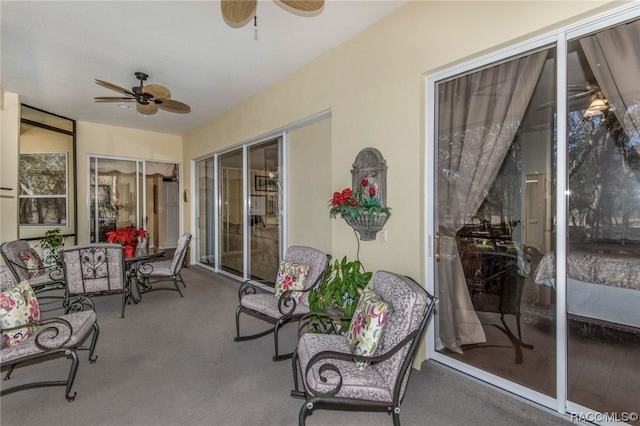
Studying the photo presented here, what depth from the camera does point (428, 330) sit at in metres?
2.71

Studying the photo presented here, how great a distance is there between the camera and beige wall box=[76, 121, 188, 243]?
6.37m

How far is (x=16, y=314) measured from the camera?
2332 mm

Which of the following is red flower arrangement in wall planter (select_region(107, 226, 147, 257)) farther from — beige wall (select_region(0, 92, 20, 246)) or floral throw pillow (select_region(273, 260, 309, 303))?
floral throw pillow (select_region(273, 260, 309, 303))

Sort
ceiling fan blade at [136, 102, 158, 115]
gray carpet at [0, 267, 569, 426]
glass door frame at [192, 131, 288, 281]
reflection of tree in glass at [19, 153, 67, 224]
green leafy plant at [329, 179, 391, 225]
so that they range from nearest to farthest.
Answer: gray carpet at [0, 267, 569, 426], green leafy plant at [329, 179, 391, 225], ceiling fan blade at [136, 102, 158, 115], glass door frame at [192, 131, 288, 281], reflection of tree in glass at [19, 153, 67, 224]

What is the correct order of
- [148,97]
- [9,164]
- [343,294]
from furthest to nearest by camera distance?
[9,164]
[148,97]
[343,294]

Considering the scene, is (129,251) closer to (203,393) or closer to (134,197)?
(203,393)

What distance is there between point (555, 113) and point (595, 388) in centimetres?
177

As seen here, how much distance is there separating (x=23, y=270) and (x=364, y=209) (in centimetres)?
448

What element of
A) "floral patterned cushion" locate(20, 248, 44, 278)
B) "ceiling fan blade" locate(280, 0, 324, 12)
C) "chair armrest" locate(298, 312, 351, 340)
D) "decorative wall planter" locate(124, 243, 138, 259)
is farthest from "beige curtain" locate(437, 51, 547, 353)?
"floral patterned cushion" locate(20, 248, 44, 278)

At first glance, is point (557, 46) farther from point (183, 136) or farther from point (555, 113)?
point (183, 136)

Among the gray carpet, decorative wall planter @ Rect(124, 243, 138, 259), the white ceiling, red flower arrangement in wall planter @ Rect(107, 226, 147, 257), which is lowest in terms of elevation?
the gray carpet

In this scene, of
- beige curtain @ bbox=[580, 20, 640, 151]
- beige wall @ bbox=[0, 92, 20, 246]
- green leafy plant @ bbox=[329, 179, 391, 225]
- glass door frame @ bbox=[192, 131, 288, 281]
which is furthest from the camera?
glass door frame @ bbox=[192, 131, 288, 281]

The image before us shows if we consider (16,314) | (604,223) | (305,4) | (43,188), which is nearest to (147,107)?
(16,314)

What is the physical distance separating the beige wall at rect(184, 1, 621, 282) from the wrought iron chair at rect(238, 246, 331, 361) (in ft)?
1.03
